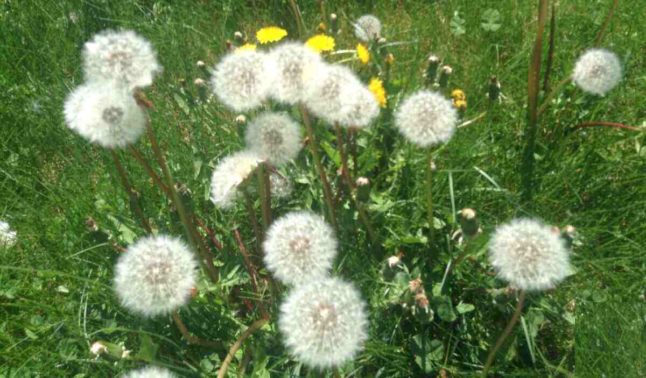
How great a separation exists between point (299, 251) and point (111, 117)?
1.98 ft

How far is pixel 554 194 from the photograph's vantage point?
2.17 meters

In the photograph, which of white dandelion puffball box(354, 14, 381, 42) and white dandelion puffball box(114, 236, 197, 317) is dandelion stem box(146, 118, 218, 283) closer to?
white dandelion puffball box(114, 236, 197, 317)

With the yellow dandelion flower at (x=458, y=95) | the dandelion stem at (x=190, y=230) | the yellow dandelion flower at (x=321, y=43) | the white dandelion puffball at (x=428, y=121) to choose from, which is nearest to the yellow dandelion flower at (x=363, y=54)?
the yellow dandelion flower at (x=321, y=43)

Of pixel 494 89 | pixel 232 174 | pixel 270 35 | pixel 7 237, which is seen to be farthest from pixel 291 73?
pixel 7 237

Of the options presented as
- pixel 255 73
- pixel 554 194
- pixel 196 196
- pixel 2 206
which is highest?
pixel 255 73

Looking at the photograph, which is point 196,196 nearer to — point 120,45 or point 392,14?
point 120,45

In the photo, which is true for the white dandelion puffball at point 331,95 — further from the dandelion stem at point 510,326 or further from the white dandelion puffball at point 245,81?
the dandelion stem at point 510,326

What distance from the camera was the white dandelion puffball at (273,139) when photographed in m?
1.67

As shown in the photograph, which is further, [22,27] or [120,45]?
[22,27]

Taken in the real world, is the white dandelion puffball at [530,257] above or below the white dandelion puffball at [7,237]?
above

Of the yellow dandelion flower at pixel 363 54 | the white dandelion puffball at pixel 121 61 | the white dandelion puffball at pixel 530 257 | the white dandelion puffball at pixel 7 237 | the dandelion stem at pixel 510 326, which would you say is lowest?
the white dandelion puffball at pixel 7 237

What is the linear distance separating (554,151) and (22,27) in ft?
8.34

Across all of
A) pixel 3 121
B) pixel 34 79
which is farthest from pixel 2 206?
pixel 34 79

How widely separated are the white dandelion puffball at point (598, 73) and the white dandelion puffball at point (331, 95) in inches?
36.2
